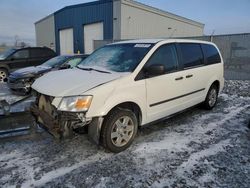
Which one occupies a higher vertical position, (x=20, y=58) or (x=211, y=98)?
(x=20, y=58)

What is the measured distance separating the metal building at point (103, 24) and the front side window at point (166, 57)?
1265 centimetres

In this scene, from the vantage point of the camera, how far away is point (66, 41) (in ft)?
69.9

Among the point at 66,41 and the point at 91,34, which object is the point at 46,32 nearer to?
the point at 66,41

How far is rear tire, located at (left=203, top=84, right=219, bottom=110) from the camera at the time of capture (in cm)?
544

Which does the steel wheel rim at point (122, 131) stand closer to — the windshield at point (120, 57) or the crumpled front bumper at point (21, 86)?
the windshield at point (120, 57)

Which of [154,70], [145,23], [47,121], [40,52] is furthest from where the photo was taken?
[145,23]

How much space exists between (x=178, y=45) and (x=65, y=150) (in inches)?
115

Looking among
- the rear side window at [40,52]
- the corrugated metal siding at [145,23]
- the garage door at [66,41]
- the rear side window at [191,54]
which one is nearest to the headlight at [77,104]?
the rear side window at [191,54]

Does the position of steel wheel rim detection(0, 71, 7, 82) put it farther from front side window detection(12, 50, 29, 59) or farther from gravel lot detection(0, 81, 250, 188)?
gravel lot detection(0, 81, 250, 188)

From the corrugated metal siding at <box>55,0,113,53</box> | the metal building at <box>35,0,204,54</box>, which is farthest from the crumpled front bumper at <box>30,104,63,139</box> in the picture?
the corrugated metal siding at <box>55,0,113,53</box>

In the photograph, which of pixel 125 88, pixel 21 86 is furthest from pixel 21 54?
pixel 125 88

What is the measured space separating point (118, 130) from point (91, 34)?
16.3 metres

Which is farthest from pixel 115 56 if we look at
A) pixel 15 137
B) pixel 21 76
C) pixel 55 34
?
pixel 55 34

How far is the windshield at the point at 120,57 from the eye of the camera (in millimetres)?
3648
